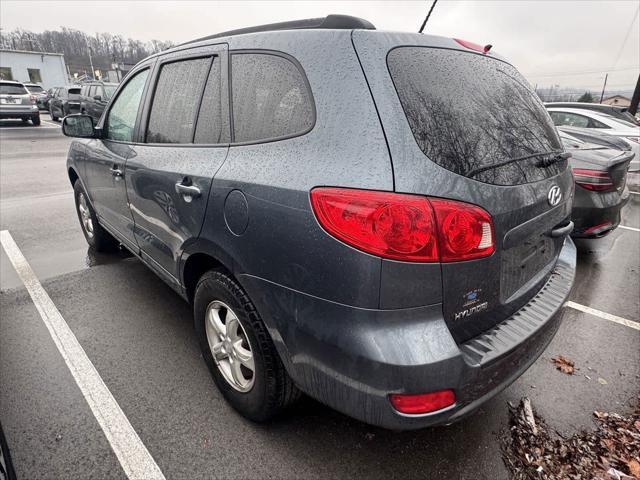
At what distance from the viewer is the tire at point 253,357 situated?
1813mm

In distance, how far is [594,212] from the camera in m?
3.82

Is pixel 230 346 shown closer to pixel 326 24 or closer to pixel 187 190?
pixel 187 190

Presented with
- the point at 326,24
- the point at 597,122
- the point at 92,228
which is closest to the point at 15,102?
the point at 92,228

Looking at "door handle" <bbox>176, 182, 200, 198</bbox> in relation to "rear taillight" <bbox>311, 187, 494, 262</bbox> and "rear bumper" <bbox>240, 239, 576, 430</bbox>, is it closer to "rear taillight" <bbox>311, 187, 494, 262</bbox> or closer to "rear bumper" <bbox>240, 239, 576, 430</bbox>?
"rear bumper" <bbox>240, 239, 576, 430</bbox>

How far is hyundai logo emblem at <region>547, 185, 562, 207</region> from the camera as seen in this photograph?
184cm

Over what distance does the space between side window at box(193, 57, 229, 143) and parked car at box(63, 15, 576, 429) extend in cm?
1

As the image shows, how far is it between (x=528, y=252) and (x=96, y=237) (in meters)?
4.10

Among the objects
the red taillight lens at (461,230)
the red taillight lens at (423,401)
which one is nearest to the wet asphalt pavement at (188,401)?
the red taillight lens at (423,401)

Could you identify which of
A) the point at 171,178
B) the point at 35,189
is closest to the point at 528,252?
the point at 171,178

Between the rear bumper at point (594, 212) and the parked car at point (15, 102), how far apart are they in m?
21.5

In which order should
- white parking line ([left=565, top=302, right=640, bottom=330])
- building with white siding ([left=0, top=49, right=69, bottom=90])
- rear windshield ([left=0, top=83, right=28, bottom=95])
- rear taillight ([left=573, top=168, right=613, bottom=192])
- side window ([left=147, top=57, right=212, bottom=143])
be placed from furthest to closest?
building with white siding ([left=0, top=49, right=69, bottom=90])
rear windshield ([left=0, top=83, right=28, bottom=95])
rear taillight ([left=573, top=168, right=613, bottom=192])
white parking line ([left=565, top=302, right=640, bottom=330])
side window ([left=147, top=57, right=212, bottom=143])

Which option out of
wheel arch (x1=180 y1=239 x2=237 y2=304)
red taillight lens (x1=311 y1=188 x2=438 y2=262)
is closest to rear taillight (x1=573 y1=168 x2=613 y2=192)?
red taillight lens (x1=311 y1=188 x2=438 y2=262)

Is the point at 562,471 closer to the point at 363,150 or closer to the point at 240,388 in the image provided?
the point at 240,388

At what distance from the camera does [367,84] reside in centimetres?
146
